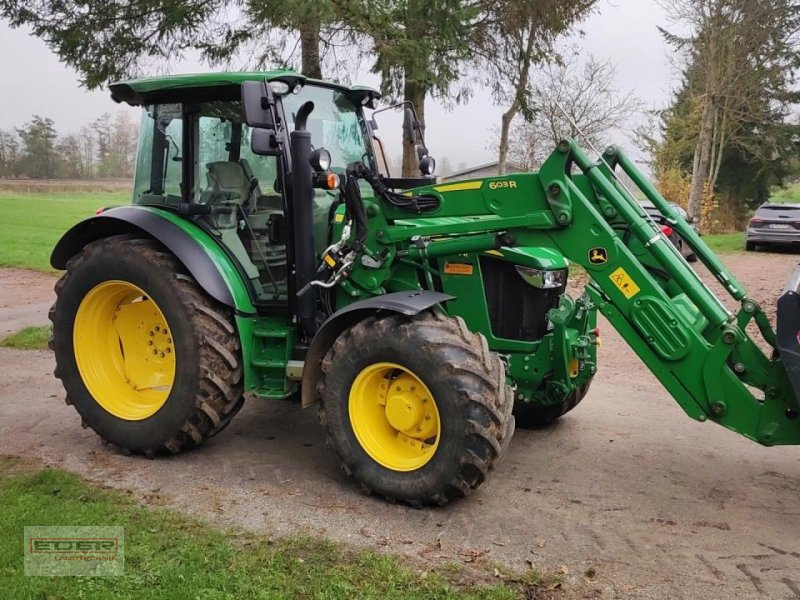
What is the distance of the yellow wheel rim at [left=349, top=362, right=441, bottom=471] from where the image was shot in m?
4.18

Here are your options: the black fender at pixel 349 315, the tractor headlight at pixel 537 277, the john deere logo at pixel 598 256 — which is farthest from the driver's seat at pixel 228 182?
the john deere logo at pixel 598 256

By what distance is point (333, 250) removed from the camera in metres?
4.63

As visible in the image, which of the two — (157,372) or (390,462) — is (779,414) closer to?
(390,462)

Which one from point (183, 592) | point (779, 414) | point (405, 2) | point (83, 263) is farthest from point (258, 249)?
point (405, 2)

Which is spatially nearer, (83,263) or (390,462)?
(390,462)

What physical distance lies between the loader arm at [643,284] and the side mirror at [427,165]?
1.14 m

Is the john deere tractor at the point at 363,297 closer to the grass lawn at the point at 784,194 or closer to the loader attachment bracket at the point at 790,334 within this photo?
the loader attachment bracket at the point at 790,334

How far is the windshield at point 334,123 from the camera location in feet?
16.0

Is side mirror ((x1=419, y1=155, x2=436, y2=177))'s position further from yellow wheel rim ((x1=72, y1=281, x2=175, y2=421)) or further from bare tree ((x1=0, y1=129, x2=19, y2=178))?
bare tree ((x1=0, y1=129, x2=19, y2=178))

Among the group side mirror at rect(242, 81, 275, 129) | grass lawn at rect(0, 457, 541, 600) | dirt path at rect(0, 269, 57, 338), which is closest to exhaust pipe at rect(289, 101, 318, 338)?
side mirror at rect(242, 81, 275, 129)

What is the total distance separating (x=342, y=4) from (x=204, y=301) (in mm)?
5921

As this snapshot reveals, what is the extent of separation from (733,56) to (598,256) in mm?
22232

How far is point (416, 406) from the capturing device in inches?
165

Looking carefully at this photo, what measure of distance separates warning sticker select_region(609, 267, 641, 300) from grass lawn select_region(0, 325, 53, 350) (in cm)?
682
